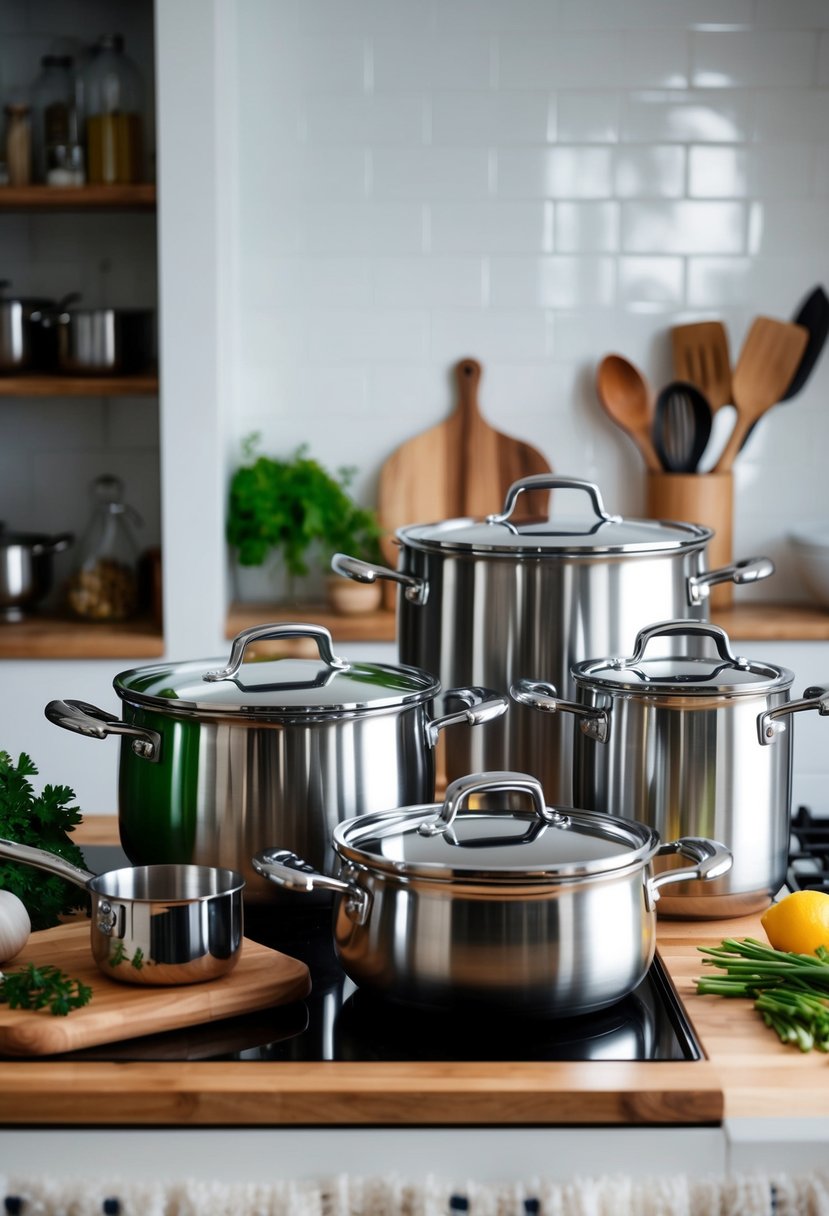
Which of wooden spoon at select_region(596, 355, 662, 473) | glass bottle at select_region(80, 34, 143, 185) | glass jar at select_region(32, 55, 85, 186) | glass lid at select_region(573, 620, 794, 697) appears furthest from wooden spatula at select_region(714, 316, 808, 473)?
glass lid at select_region(573, 620, 794, 697)

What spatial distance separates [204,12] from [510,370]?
1045 millimetres

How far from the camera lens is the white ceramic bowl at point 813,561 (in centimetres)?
298

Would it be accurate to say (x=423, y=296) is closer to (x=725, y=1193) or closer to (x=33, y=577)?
(x=33, y=577)

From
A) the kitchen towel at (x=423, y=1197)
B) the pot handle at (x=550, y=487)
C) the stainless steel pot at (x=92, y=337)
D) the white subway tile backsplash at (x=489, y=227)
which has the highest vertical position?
the white subway tile backsplash at (x=489, y=227)

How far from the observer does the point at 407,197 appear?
10.4 feet

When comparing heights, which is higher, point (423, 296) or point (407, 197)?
point (407, 197)

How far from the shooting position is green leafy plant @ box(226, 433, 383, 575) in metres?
2.96

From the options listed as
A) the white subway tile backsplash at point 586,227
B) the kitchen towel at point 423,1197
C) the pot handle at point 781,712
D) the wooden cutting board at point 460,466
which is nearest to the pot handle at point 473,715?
the pot handle at point 781,712

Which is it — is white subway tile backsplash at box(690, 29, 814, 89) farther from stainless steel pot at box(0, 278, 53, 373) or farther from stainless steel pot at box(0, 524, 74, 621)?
stainless steel pot at box(0, 524, 74, 621)

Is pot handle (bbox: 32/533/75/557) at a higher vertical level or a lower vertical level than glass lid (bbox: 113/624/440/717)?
lower

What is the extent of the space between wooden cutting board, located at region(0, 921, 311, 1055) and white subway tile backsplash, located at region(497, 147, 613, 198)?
2439mm

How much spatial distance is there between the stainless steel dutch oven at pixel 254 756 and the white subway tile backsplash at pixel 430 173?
7.12 feet

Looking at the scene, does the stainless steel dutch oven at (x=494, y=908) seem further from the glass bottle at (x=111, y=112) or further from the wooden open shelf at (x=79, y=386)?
the glass bottle at (x=111, y=112)

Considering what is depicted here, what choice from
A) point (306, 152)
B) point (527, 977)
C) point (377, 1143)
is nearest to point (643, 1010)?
point (527, 977)
